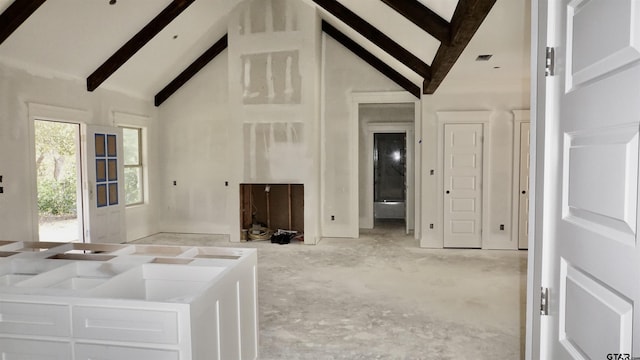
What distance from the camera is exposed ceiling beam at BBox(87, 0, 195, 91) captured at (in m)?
6.09

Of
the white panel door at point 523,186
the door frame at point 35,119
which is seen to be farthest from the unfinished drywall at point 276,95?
the white panel door at point 523,186

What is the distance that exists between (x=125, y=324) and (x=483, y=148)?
6.01m

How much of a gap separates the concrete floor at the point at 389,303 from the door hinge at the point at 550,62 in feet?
8.06

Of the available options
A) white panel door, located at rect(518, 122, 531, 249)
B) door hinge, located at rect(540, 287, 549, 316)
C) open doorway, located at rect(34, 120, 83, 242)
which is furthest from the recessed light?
open doorway, located at rect(34, 120, 83, 242)

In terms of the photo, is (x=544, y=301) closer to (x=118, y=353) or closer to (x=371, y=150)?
(x=118, y=353)

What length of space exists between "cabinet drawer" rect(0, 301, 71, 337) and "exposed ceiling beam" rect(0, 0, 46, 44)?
3793mm

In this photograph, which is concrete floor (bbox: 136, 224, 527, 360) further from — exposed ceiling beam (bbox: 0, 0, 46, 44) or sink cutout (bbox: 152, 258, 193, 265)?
exposed ceiling beam (bbox: 0, 0, 46, 44)

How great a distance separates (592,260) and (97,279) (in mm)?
2582

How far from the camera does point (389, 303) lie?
423 cm

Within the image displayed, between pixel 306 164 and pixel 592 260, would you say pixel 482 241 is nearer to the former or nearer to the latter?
pixel 306 164

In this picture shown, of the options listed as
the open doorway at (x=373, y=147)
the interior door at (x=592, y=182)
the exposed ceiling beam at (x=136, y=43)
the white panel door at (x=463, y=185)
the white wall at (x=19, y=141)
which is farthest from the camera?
the open doorway at (x=373, y=147)

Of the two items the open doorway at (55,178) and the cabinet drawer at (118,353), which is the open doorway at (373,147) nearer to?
the open doorway at (55,178)

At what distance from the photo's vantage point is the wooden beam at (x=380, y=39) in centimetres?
545

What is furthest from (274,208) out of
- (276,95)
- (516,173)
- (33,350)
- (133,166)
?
(33,350)
